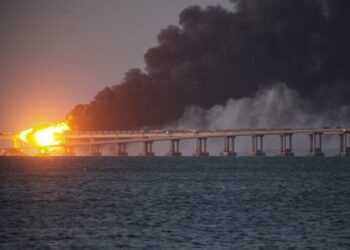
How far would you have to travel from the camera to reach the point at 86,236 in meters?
68.2

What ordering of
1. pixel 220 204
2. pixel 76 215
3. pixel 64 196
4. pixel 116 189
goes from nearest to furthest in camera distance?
pixel 76 215, pixel 220 204, pixel 64 196, pixel 116 189

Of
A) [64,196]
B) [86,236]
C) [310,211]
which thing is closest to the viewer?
→ [86,236]

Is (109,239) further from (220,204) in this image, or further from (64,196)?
(64,196)

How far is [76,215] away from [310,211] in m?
17.7

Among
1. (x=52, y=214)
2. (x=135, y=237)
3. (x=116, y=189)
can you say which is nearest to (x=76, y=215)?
(x=52, y=214)

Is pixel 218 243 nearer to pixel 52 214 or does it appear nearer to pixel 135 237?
pixel 135 237

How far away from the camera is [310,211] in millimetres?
87188

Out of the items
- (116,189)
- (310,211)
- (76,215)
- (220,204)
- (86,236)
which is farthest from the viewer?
(116,189)

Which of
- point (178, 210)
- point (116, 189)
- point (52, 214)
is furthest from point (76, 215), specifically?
point (116, 189)

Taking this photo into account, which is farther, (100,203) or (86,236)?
(100,203)

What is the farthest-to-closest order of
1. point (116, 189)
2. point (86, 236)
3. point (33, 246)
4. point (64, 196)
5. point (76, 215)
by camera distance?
point (116, 189) → point (64, 196) → point (76, 215) → point (86, 236) → point (33, 246)

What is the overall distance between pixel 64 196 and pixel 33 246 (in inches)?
1603

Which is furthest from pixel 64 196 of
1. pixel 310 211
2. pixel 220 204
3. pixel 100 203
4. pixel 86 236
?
pixel 86 236

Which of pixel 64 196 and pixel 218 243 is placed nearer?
pixel 218 243
